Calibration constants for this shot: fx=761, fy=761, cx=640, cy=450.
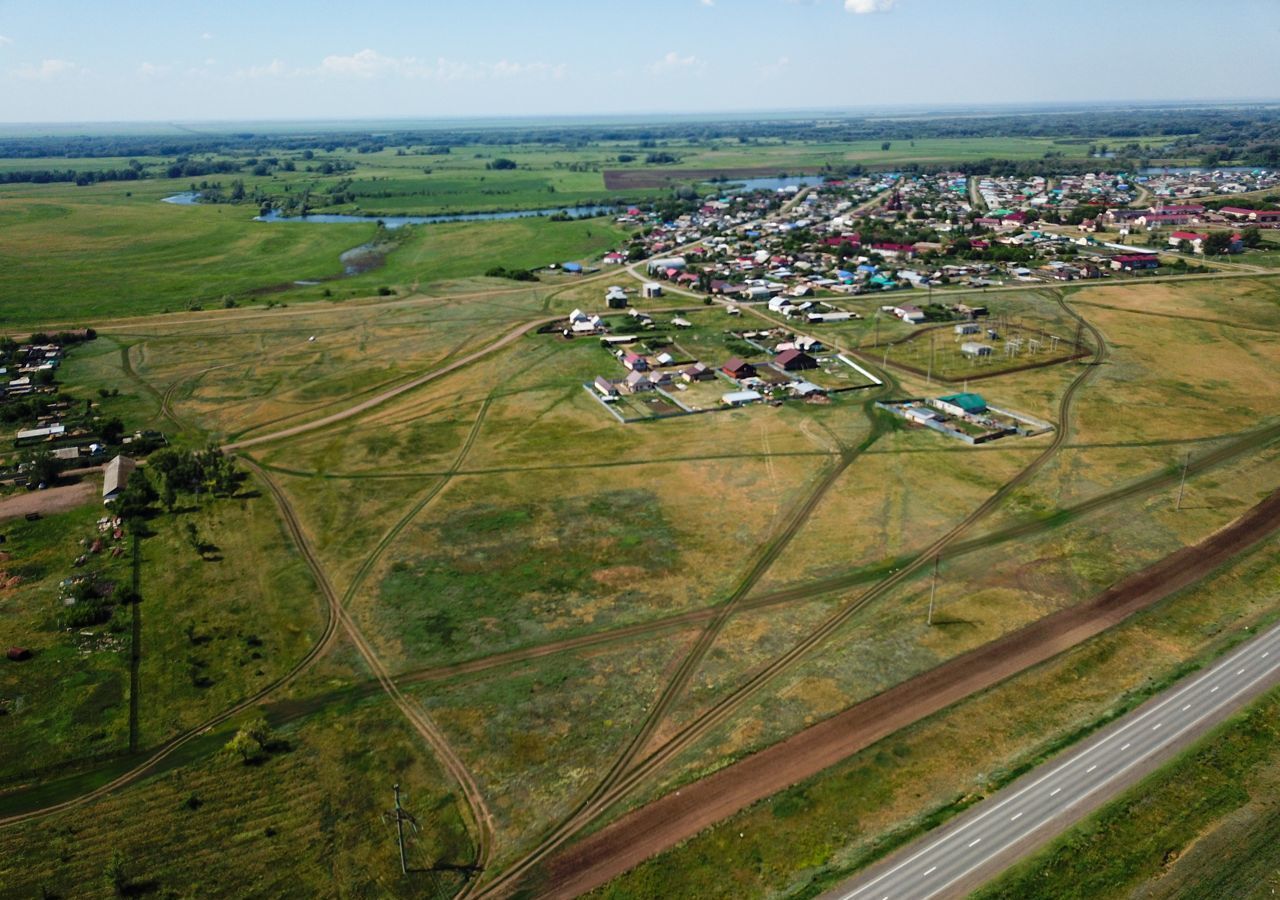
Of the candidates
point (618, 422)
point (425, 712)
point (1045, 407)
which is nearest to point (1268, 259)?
point (1045, 407)

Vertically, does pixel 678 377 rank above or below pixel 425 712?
above

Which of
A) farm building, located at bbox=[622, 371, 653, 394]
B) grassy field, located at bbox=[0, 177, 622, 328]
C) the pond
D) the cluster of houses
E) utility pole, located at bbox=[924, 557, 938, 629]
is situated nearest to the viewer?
utility pole, located at bbox=[924, 557, 938, 629]

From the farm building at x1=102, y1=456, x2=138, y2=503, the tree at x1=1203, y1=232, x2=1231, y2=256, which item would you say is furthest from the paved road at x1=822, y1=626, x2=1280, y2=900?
the tree at x1=1203, y1=232, x2=1231, y2=256

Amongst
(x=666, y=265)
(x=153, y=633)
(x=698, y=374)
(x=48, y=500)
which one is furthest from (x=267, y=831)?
(x=666, y=265)

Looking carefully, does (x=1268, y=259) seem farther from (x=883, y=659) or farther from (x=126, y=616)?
(x=126, y=616)

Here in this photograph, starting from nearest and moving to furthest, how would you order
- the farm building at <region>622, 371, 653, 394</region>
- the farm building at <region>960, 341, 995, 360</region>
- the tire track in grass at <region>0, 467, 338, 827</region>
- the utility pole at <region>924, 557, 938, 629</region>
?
1. the tire track in grass at <region>0, 467, 338, 827</region>
2. the utility pole at <region>924, 557, 938, 629</region>
3. the farm building at <region>622, 371, 653, 394</region>
4. the farm building at <region>960, 341, 995, 360</region>

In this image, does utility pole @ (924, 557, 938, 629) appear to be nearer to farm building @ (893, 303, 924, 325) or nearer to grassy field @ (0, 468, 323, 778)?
grassy field @ (0, 468, 323, 778)

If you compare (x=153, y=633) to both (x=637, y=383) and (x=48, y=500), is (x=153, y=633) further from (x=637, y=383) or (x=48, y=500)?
(x=637, y=383)
